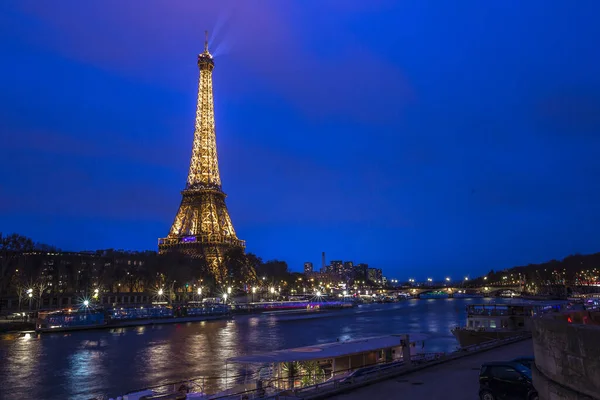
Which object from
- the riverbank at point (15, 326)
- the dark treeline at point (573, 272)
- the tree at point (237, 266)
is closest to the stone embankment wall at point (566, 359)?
the riverbank at point (15, 326)

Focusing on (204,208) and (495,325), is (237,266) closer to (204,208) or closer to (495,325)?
(204,208)

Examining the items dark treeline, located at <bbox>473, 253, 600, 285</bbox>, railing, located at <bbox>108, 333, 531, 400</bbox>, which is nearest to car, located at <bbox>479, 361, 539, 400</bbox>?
railing, located at <bbox>108, 333, 531, 400</bbox>

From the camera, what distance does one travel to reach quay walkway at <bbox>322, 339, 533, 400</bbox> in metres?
16.5

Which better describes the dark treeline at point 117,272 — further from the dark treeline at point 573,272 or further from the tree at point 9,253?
the dark treeline at point 573,272

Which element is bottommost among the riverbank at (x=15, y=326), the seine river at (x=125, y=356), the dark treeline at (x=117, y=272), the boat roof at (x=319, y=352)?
the seine river at (x=125, y=356)

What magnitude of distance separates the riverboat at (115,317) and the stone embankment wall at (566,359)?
65.1 meters

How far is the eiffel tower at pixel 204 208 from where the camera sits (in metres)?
120

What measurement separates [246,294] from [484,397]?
11881 centimetres

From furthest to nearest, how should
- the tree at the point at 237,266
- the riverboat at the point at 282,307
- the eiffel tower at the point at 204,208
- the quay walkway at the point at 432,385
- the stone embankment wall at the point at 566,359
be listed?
the eiffel tower at the point at 204,208
the tree at the point at 237,266
the riverboat at the point at 282,307
the quay walkway at the point at 432,385
the stone embankment wall at the point at 566,359

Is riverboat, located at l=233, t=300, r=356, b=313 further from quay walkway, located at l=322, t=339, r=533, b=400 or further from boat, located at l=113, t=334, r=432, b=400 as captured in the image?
quay walkway, located at l=322, t=339, r=533, b=400

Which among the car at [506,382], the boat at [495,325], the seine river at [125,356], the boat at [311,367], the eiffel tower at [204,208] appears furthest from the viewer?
the eiffel tower at [204,208]

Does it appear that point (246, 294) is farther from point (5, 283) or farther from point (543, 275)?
point (543, 275)

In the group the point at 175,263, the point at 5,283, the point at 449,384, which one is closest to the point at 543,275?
the point at 175,263

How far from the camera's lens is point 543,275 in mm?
182000
